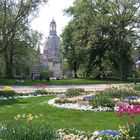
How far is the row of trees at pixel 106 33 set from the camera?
2365 inches

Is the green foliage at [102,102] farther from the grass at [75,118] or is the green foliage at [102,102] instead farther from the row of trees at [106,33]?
the row of trees at [106,33]

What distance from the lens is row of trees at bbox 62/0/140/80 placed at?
60062 millimetres

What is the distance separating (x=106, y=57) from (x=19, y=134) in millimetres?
58441

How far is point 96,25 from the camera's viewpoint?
60.2 meters

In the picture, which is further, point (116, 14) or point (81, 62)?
point (81, 62)

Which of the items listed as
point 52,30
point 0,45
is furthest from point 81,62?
point 52,30

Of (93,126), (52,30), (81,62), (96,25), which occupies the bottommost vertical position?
(93,126)

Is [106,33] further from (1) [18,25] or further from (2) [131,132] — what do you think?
(2) [131,132]

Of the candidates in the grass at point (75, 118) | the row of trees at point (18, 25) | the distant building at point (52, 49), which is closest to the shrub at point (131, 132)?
the grass at point (75, 118)

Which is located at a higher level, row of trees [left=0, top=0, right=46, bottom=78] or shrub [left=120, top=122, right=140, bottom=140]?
row of trees [left=0, top=0, right=46, bottom=78]

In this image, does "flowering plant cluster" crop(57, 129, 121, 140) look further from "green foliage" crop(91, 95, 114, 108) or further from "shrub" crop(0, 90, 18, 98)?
"shrub" crop(0, 90, 18, 98)

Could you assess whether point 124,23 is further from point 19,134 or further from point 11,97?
point 19,134

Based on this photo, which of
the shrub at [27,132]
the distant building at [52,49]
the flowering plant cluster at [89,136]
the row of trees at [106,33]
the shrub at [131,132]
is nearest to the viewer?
the shrub at [27,132]

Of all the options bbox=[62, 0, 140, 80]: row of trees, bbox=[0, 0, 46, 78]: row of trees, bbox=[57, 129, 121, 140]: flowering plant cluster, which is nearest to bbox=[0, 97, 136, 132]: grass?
bbox=[57, 129, 121, 140]: flowering plant cluster
